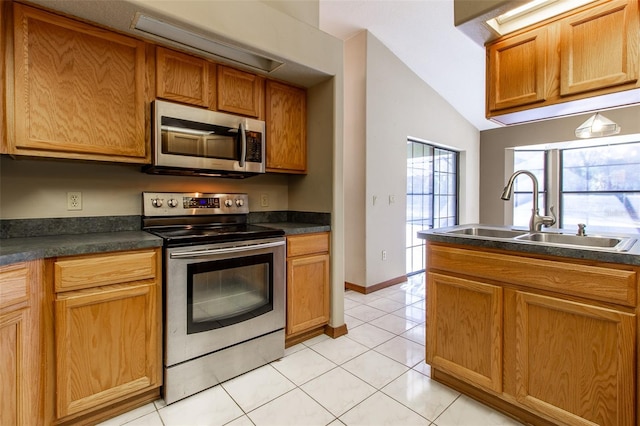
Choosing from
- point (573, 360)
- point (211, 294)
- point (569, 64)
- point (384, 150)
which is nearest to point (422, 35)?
point (384, 150)

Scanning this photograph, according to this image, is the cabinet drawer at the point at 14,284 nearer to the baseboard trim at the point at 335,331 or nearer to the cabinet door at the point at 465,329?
the baseboard trim at the point at 335,331

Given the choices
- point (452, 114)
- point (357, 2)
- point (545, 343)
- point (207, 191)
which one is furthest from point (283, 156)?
point (452, 114)

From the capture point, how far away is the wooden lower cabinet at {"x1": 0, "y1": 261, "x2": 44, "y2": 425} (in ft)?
4.02

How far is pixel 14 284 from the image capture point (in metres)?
1.25

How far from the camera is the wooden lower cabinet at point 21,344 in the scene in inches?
48.3

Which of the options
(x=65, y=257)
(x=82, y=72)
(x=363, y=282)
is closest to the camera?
(x=65, y=257)

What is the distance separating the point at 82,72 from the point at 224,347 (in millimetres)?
1818

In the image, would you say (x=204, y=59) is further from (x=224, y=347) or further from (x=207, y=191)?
(x=224, y=347)

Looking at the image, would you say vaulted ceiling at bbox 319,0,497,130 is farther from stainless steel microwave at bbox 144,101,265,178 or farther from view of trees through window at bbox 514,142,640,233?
view of trees through window at bbox 514,142,640,233

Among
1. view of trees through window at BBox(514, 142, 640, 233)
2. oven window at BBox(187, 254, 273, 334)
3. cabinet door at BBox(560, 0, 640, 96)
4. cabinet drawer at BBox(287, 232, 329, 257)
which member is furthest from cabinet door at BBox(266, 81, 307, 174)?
view of trees through window at BBox(514, 142, 640, 233)

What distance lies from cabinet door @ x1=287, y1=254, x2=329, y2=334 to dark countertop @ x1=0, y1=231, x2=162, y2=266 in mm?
990

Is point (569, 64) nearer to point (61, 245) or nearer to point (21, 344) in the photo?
point (61, 245)

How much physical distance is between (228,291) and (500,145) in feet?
18.3

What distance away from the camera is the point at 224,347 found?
1.90 metres
